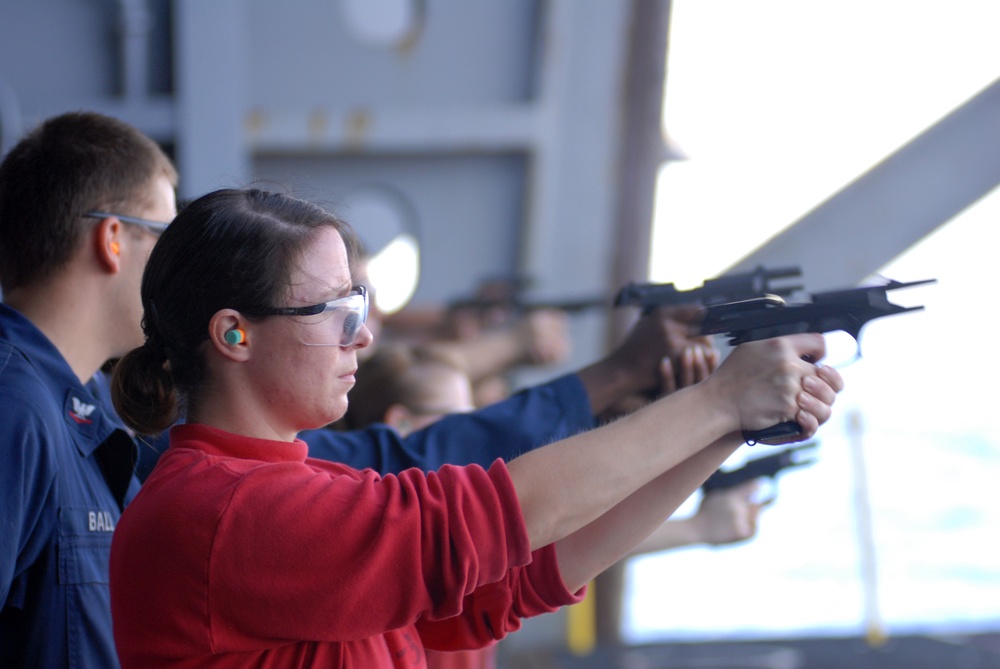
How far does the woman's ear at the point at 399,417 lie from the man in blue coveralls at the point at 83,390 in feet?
1.92

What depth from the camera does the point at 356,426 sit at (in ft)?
8.80

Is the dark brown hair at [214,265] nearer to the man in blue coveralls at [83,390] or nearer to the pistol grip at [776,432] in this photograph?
the man in blue coveralls at [83,390]

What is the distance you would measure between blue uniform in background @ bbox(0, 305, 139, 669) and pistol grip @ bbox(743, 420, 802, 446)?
97 cm

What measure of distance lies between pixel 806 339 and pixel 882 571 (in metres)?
6.36


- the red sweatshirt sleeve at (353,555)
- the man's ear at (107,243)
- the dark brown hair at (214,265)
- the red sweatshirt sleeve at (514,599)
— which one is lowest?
the red sweatshirt sleeve at (514,599)

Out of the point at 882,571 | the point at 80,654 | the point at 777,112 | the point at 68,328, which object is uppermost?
the point at 777,112

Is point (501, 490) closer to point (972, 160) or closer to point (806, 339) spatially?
point (806, 339)

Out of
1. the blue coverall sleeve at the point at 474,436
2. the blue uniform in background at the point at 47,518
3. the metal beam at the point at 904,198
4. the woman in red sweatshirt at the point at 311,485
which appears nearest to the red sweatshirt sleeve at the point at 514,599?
the woman in red sweatshirt at the point at 311,485

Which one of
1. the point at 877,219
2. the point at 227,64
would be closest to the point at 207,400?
the point at 877,219

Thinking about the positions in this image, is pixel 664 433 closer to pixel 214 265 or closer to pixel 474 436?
pixel 214 265

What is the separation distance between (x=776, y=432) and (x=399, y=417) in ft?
4.64

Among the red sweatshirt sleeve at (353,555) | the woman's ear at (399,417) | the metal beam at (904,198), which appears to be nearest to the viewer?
the red sweatshirt sleeve at (353,555)

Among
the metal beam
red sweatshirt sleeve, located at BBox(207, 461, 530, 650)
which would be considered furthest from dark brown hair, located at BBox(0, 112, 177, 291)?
the metal beam

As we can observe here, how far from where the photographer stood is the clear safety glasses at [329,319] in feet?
4.01
